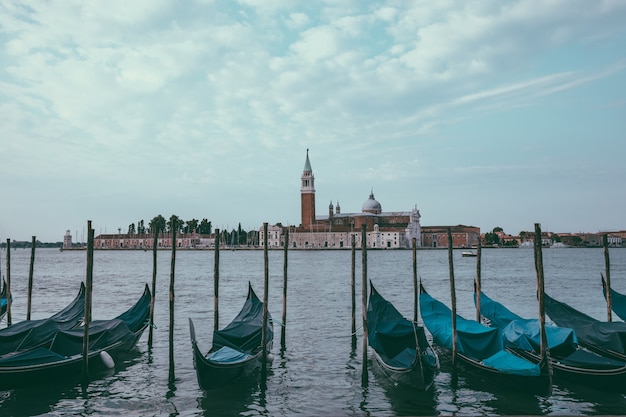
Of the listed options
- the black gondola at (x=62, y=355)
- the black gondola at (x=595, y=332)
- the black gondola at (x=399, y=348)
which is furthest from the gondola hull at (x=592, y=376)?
the black gondola at (x=62, y=355)

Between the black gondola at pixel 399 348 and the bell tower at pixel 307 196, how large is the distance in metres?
112

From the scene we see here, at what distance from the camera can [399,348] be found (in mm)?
12047

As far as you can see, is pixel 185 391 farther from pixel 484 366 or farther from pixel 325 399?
pixel 484 366

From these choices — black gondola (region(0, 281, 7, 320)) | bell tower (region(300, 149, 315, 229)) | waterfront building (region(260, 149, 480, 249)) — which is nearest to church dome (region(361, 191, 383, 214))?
waterfront building (region(260, 149, 480, 249))

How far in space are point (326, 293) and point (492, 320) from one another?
1621 cm

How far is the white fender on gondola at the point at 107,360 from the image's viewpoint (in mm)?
12203

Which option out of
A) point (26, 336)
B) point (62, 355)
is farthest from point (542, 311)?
point (26, 336)

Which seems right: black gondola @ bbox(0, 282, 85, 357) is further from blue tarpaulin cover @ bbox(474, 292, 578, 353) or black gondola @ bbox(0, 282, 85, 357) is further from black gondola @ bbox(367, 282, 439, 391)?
blue tarpaulin cover @ bbox(474, 292, 578, 353)

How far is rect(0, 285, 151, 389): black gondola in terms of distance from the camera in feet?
34.4

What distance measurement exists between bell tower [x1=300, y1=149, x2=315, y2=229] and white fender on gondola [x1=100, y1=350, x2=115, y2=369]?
113 meters

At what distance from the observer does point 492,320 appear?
14.9 meters

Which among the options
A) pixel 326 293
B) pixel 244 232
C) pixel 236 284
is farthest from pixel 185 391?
pixel 244 232

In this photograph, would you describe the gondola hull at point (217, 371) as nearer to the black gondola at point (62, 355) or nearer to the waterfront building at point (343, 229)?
the black gondola at point (62, 355)

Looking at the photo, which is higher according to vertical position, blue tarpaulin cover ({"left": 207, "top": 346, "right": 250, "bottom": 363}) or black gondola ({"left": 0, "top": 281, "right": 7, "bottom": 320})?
black gondola ({"left": 0, "top": 281, "right": 7, "bottom": 320})
